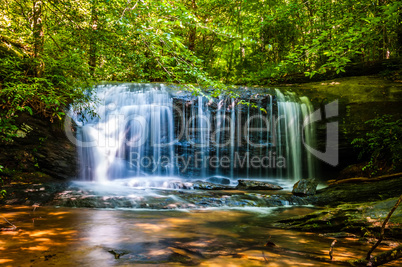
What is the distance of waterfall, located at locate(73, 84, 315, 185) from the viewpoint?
9352mm

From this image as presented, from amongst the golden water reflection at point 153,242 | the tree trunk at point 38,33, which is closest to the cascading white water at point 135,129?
the tree trunk at point 38,33

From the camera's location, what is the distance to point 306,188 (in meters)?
6.85

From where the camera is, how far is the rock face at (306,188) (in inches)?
264

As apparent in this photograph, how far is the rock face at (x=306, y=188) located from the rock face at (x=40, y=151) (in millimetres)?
6236

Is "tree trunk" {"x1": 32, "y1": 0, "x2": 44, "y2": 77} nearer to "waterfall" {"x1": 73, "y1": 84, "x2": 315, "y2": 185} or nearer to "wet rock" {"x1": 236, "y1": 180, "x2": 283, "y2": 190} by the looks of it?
"waterfall" {"x1": 73, "y1": 84, "x2": 315, "y2": 185}

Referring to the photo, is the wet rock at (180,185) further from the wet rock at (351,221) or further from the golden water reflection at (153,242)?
the wet rock at (351,221)

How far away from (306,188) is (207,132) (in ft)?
13.5

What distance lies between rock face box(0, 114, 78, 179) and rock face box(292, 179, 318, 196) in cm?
624

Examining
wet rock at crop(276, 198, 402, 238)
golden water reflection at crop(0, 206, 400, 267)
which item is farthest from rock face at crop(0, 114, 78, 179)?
wet rock at crop(276, 198, 402, 238)

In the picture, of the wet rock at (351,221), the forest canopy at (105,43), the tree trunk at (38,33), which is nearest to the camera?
the wet rock at (351,221)

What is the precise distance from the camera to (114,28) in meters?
4.02

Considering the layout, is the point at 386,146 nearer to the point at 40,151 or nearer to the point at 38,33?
the point at 38,33

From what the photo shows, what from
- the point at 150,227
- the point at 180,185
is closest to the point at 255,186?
the point at 180,185

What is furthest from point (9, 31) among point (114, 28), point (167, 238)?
point (167, 238)
